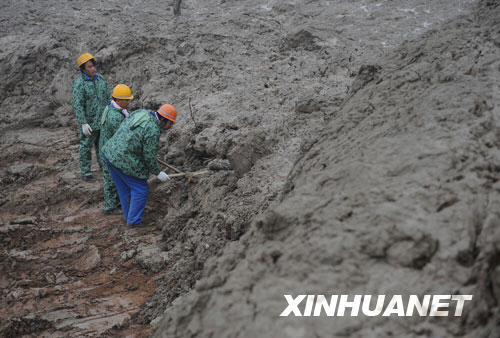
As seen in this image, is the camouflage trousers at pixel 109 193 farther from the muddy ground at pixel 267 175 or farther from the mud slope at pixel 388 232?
the mud slope at pixel 388 232

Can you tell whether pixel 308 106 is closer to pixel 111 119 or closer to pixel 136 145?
pixel 136 145

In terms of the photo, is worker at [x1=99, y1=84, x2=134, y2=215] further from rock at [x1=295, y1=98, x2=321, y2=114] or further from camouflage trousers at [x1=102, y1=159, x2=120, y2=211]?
rock at [x1=295, y1=98, x2=321, y2=114]

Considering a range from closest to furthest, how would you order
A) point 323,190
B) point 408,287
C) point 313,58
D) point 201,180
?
1. point 408,287
2. point 323,190
3. point 201,180
4. point 313,58

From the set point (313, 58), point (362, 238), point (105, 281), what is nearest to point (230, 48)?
point (313, 58)

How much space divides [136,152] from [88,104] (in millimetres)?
1645

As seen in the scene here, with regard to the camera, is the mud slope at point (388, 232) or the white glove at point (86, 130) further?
the white glove at point (86, 130)

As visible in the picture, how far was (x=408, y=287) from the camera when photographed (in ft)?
4.91

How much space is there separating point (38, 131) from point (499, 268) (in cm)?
700

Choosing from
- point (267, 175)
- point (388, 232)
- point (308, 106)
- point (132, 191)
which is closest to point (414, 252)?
point (388, 232)

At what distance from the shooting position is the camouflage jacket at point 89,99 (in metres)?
5.01

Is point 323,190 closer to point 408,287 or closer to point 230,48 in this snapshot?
point 408,287

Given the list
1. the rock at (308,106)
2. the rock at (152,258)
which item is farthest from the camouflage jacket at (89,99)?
the rock at (308,106)

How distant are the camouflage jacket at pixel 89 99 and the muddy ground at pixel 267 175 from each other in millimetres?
833

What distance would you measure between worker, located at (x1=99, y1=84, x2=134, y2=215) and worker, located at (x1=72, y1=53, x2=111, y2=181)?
0.69 metres
